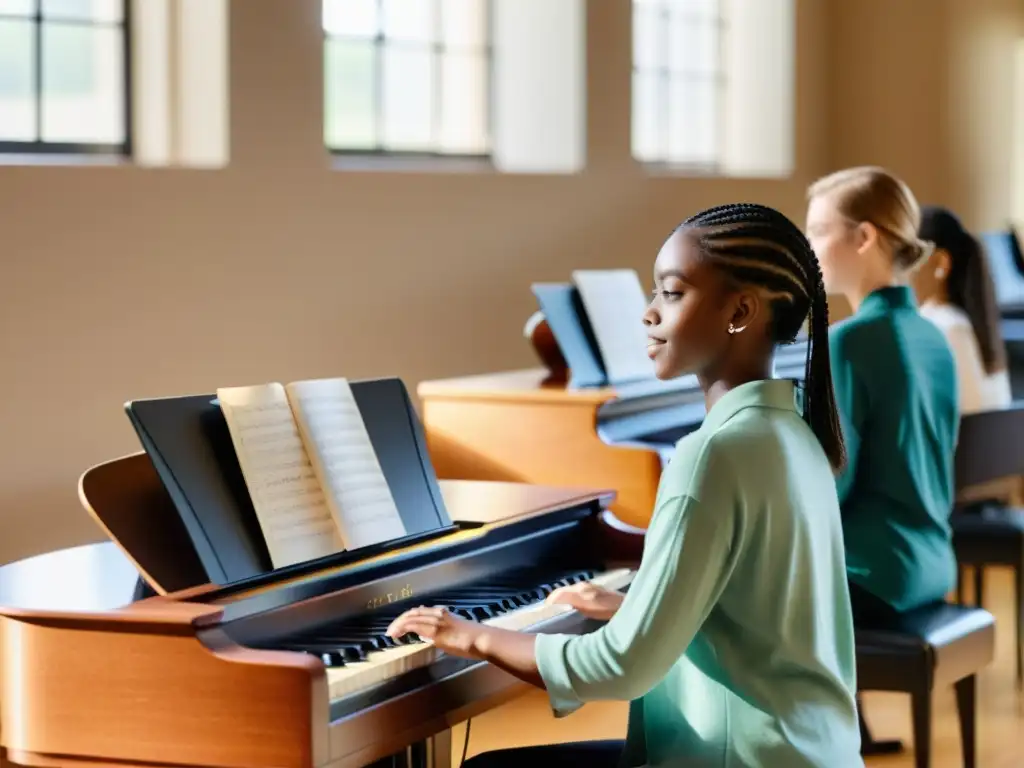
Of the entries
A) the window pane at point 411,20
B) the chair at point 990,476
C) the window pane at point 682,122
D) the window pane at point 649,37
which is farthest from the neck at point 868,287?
the window pane at point 682,122

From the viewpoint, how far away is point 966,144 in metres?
8.04

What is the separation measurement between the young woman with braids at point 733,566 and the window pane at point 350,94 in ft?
11.6

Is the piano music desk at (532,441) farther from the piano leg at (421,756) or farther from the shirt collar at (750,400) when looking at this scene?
the shirt collar at (750,400)

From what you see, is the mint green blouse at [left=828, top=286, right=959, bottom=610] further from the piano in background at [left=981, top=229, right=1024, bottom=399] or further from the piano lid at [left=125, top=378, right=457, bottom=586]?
the piano in background at [left=981, top=229, right=1024, bottom=399]

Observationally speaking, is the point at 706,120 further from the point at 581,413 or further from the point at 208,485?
the point at 208,485

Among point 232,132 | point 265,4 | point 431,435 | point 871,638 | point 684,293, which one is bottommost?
point 871,638

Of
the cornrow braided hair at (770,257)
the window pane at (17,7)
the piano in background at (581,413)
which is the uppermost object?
the window pane at (17,7)

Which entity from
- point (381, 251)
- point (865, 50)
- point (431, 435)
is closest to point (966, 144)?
point (865, 50)

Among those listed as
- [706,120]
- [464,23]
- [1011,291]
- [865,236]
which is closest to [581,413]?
[865,236]

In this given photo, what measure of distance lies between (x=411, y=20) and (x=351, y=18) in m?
0.34

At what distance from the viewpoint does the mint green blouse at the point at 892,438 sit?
10.8 feet

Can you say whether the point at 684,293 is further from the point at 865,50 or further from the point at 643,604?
the point at 865,50

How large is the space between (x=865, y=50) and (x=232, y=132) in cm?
418

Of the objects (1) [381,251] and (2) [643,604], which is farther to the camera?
(1) [381,251]
